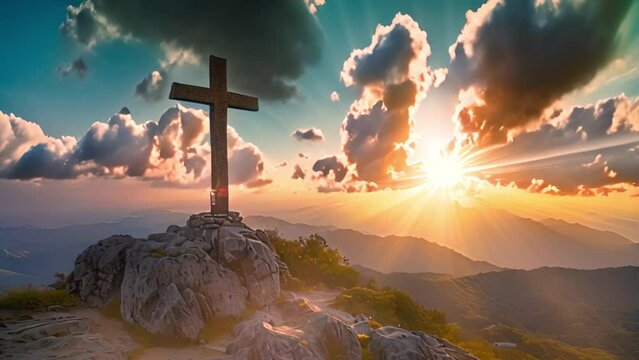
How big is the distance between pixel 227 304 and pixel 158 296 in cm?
333

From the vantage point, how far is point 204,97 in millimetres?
23422

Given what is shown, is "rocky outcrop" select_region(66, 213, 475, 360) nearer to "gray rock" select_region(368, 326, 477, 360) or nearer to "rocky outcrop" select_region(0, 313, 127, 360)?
"gray rock" select_region(368, 326, 477, 360)

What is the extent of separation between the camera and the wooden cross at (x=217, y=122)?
2332cm

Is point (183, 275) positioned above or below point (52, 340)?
above

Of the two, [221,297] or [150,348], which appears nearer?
[150,348]

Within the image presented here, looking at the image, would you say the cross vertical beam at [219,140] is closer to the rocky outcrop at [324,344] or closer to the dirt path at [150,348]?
the dirt path at [150,348]

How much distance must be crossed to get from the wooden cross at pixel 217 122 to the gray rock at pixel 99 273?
6.00 metres

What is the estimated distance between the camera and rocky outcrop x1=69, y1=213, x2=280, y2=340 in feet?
51.8

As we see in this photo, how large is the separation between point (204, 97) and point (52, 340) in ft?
52.3

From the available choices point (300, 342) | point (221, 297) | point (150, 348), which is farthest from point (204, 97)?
point (300, 342)

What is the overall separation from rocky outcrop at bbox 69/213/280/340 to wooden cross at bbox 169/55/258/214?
151 centimetres

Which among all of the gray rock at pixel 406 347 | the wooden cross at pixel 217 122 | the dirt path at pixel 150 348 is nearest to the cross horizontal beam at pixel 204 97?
the wooden cross at pixel 217 122

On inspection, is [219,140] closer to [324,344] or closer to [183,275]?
[183,275]

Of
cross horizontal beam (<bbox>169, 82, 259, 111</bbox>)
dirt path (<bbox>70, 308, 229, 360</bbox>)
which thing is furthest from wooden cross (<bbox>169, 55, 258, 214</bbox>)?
dirt path (<bbox>70, 308, 229, 360</bbox>)
